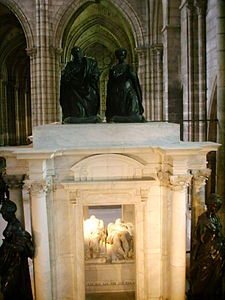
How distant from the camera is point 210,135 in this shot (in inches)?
480

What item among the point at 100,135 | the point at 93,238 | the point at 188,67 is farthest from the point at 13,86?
the point at 100,135

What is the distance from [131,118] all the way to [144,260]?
271cm

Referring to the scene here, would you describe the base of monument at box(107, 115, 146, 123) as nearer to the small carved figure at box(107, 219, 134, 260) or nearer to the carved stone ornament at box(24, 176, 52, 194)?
the carved stone ornament at box(24, 176, 52, 194)

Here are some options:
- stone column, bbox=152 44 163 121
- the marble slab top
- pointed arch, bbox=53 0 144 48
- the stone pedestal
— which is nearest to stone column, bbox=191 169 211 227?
the stone pedestal

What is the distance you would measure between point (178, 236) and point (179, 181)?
1012 mm

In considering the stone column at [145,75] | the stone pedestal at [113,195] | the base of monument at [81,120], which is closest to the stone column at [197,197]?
the stone pedestal at [113,195]

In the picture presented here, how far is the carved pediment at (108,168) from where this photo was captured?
23.0 feet

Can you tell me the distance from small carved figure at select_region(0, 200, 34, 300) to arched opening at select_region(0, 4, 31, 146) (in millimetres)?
20649

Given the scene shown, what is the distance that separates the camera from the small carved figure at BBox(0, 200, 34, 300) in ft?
21.4

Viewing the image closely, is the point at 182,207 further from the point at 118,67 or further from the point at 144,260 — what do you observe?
the point at 118,67

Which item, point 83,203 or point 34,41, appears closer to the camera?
point 83,203

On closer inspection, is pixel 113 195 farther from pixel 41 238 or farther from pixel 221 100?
pixel 221 100

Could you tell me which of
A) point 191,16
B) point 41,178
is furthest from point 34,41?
point 41,178

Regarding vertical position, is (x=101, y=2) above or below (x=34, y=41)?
above
